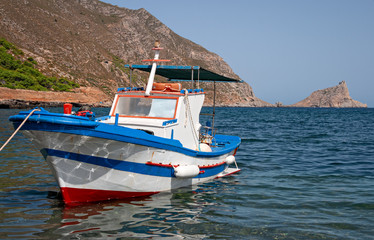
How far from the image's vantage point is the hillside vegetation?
Result: 7531cm

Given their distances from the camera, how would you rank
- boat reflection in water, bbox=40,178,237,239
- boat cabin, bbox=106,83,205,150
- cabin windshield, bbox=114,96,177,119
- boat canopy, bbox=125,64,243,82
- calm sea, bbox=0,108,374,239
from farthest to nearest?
boat canopy, bbox=125,64,243,82 < cabin windshield, bbox=114,96,177,119 < boat cabin, bbox=106,83,205,150 < calm sea, bbox=0,108,374,239 < boat reflection in water, bbox=40,178,237,239

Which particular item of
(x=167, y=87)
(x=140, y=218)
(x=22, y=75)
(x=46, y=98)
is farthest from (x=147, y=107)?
(x=22, y=75)

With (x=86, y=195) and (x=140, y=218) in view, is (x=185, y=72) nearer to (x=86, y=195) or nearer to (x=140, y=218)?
(x=86, y=195)

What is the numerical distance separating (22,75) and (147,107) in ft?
259

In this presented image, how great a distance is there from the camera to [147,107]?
36.3ft

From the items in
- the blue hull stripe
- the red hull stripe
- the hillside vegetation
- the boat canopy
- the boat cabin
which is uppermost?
the hillside vegetation

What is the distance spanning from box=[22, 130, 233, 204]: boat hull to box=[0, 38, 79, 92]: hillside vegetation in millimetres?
71924

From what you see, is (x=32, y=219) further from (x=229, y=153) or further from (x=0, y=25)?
(x=0, y=25)

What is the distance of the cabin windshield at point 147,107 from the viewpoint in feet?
35.8

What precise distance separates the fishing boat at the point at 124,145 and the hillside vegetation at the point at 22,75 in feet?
232

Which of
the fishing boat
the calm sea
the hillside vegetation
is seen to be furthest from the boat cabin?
the hillside vegetation

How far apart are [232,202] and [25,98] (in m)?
69.3

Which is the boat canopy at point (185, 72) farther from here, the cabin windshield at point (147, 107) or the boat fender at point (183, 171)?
the boat fender at point (183, 171)

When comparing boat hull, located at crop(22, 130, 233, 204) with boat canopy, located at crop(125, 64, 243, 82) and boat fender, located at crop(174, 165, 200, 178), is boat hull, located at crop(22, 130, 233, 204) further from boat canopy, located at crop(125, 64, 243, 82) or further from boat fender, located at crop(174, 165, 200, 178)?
boat canopy, located at crop(125, 64, 243, 82)
